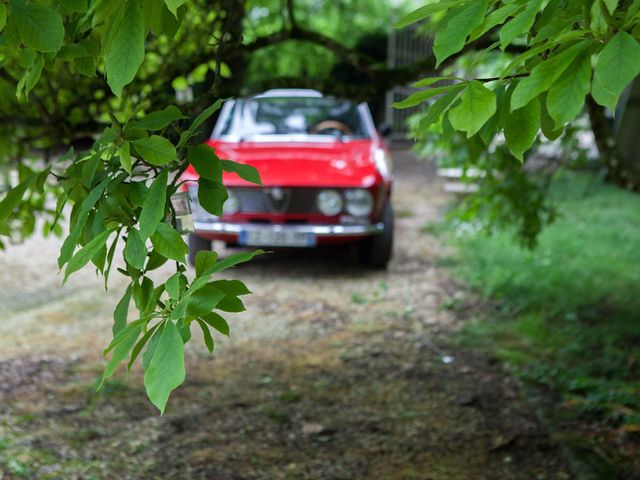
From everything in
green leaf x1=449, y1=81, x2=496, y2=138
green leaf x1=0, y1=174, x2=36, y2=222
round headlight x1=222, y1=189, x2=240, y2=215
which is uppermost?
green leaf x1=449, y1=81, x2=496, y2=138

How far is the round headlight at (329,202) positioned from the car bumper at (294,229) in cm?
14

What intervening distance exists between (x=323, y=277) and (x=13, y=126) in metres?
Result: 3.57

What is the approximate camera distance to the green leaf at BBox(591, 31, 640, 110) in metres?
1.04

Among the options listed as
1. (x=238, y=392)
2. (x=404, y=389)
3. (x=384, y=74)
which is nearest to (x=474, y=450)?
(x=404, y=389)

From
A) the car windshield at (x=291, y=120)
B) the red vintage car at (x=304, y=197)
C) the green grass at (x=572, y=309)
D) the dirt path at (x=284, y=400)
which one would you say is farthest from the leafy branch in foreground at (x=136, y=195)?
the car windshield at (x=291, y=120)

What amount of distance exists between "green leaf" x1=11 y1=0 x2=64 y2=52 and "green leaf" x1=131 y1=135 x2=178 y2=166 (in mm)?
254

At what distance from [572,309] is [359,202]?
2.06 meters

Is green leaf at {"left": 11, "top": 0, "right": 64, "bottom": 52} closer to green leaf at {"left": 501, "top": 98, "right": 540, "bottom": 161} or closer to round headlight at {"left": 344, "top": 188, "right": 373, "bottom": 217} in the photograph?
green leaf at {"left": 501, "top": 98, "right": 540, "bottom": 161}

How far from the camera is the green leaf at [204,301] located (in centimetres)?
139

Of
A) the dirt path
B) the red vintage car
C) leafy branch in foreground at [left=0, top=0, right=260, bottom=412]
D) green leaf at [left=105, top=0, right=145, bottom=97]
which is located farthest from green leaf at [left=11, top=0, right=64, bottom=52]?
the red vintage car

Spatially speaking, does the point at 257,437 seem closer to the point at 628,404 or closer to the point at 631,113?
the point at 628,404

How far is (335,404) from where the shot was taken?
421 centimetres

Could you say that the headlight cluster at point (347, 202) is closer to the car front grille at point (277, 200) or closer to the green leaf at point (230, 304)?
the car front grille at point (277, 200)

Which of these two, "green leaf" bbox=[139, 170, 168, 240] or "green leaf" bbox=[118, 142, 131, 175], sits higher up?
"green leaf" bbox=[118, 142, 131, 175]
